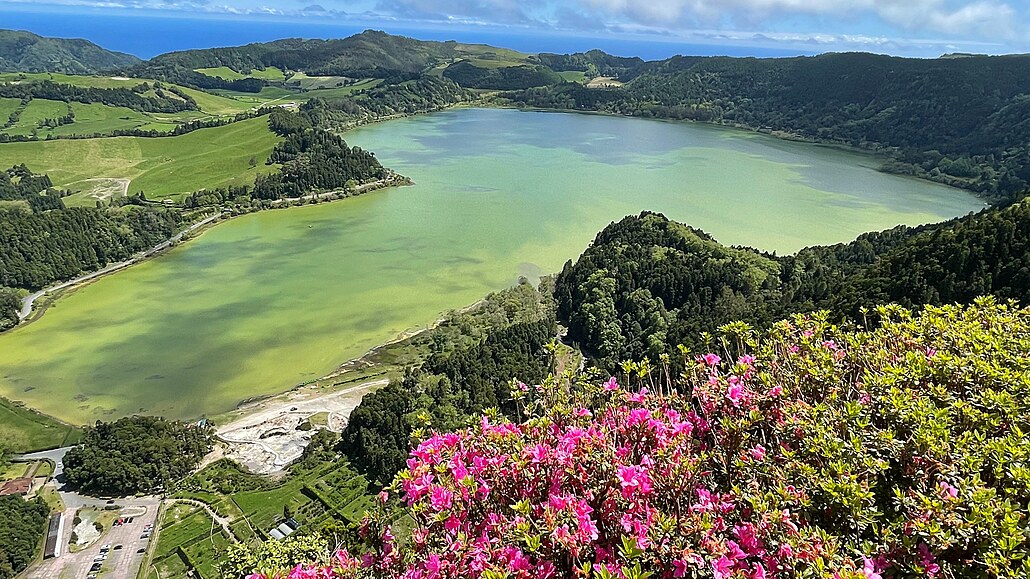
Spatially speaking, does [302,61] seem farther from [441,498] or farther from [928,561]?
[928,561]

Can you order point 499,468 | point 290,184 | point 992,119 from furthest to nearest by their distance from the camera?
point 992,119 < point 290,184 < point 499,468

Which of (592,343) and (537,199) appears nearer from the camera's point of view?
(592,343)

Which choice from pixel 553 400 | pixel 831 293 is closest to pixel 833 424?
pixel 553 400

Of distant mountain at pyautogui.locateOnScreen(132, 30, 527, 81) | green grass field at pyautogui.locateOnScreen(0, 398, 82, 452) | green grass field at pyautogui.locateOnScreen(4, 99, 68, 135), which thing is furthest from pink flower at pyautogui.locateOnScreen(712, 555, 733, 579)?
distant mountain at pyautogui.locateOnScreen(132, 30, 527, 81)

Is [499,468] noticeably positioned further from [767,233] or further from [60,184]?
[60,184]

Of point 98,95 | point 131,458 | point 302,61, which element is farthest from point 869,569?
point 302,61

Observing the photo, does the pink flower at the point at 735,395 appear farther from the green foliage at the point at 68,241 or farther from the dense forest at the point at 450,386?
the green foliage at the point at 68,241
